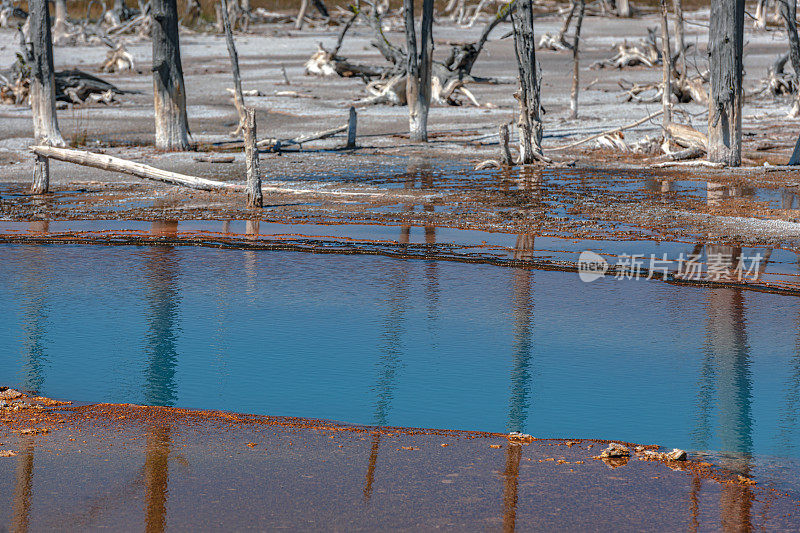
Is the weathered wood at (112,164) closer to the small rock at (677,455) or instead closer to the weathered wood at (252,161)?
the weathered wood at (252,161)

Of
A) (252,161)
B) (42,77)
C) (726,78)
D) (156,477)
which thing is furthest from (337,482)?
(42,77)

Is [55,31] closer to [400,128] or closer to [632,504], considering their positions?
[400,128]

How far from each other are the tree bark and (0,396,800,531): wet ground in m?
14.1

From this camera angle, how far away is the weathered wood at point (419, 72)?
71.5ft

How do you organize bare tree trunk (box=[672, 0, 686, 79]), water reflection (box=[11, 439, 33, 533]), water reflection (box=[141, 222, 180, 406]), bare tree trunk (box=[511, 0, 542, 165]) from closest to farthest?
water reflection (box=[11, 439, 33, 533]) → water reflection (box=[141, 222, 180, 406]) → bare tree trunk (box=[511, 0, 542, 165]) → bare tree trunk (box=[672, 0, 686, 79])

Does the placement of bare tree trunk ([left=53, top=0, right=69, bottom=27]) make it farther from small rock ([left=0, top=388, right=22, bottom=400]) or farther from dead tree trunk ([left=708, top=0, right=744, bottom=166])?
small rock ([left=0, top=388, right=22, bottom=400])

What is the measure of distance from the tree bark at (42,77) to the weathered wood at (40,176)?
137 inches

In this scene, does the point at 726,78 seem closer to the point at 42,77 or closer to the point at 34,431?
the point at 42,77

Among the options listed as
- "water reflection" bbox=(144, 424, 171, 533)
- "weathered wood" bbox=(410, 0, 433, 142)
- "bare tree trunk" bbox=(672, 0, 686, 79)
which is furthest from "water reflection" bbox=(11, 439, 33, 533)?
"bare tree trunk" bbox=(672, 0, 686, 79)

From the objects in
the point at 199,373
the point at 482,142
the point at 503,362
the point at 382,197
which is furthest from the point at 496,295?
the point at 482,142

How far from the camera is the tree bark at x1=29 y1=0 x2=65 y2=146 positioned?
19.0 m

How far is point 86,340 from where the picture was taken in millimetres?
8727

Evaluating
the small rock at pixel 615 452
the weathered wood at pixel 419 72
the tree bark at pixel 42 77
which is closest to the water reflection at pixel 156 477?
the small rock at pixel 615 452

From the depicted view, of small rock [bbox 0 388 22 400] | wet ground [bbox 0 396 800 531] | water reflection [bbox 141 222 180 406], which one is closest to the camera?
wet ground [bbox 0 396 800 531]
